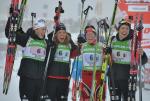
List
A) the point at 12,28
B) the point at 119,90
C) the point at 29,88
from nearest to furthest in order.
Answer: the point at 29,88, the point at 119,90, the point at 12,28

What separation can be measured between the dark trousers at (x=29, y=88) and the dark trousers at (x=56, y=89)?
16 cm

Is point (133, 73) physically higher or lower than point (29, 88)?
higher

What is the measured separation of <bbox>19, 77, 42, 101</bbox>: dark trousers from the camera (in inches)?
237

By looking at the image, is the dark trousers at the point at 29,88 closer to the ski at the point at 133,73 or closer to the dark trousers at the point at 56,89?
the dark trousers at the point at 56,89

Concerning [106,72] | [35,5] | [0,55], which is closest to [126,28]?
[106,72]

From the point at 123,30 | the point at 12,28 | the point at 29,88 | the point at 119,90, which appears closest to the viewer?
the point at 29,88

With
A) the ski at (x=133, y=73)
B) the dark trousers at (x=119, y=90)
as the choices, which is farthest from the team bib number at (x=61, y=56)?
the ski at (x=133, y=73)

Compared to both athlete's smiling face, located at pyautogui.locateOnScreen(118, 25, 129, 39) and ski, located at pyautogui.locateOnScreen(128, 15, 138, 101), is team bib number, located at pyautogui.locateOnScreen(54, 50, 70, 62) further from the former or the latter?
ski, located at pyautogui.locateOnScreen(128, 15, 138, 101)

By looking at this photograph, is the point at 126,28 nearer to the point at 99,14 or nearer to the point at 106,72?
the point at 106,72

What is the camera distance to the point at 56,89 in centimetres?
603

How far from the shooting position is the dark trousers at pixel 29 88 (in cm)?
603

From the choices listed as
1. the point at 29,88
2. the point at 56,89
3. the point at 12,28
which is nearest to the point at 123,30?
the point at 56,89

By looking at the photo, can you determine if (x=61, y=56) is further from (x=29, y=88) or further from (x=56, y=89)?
(x=29, y=88)

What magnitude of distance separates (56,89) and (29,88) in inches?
15.8
